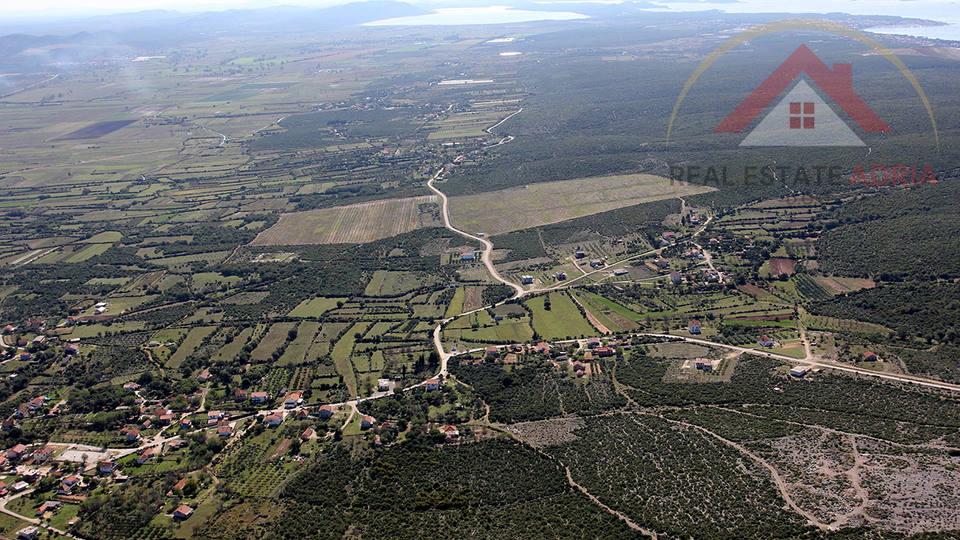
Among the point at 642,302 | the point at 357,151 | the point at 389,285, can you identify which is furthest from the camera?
the point at 357,151

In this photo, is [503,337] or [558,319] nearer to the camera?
[503,337]

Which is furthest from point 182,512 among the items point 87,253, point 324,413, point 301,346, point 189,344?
point 87,253

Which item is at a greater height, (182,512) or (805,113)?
(805,113)

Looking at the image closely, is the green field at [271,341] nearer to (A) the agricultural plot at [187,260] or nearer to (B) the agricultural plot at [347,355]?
→ (B) the agricultural plot at [347,355]

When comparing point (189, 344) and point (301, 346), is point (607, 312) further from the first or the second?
point (189, 344)

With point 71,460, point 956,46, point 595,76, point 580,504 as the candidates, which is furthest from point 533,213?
point 956,46

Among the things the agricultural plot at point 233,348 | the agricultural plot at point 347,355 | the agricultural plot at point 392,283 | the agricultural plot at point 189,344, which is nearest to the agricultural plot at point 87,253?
the agricultural plot at point 189,344

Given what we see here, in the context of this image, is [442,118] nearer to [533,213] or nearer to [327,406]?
[533,213]
